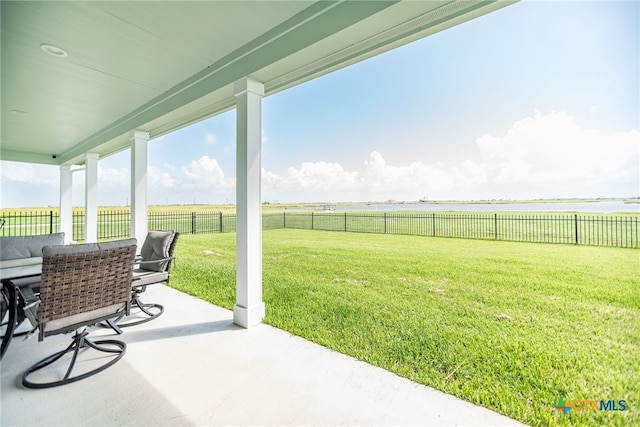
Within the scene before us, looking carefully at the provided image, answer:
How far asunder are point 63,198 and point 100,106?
19.4 feet

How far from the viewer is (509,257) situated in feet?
17.6

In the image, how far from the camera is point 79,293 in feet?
6.16

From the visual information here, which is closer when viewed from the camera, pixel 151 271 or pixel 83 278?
pixel 83 278

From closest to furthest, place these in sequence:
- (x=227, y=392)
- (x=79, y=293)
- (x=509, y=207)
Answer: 1. (x=227, y=392)
2. (x=79, y=293)
3. (x=509, y=207)

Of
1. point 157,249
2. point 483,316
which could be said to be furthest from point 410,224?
point 157,249

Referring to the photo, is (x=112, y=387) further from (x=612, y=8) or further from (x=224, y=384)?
(x=612, y=8)

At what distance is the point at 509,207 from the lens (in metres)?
6.11

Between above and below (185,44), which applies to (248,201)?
below

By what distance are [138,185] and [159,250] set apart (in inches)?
77.2

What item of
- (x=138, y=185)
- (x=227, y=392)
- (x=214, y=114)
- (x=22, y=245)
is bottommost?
(x=227, y=392)

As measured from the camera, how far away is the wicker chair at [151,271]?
2.79m

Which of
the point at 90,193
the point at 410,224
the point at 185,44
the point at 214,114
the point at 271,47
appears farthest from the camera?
the point at 410,224

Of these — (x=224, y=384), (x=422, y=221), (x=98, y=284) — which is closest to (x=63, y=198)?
(x=98, y=284)

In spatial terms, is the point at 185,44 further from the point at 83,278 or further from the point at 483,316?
the point at 483,316
